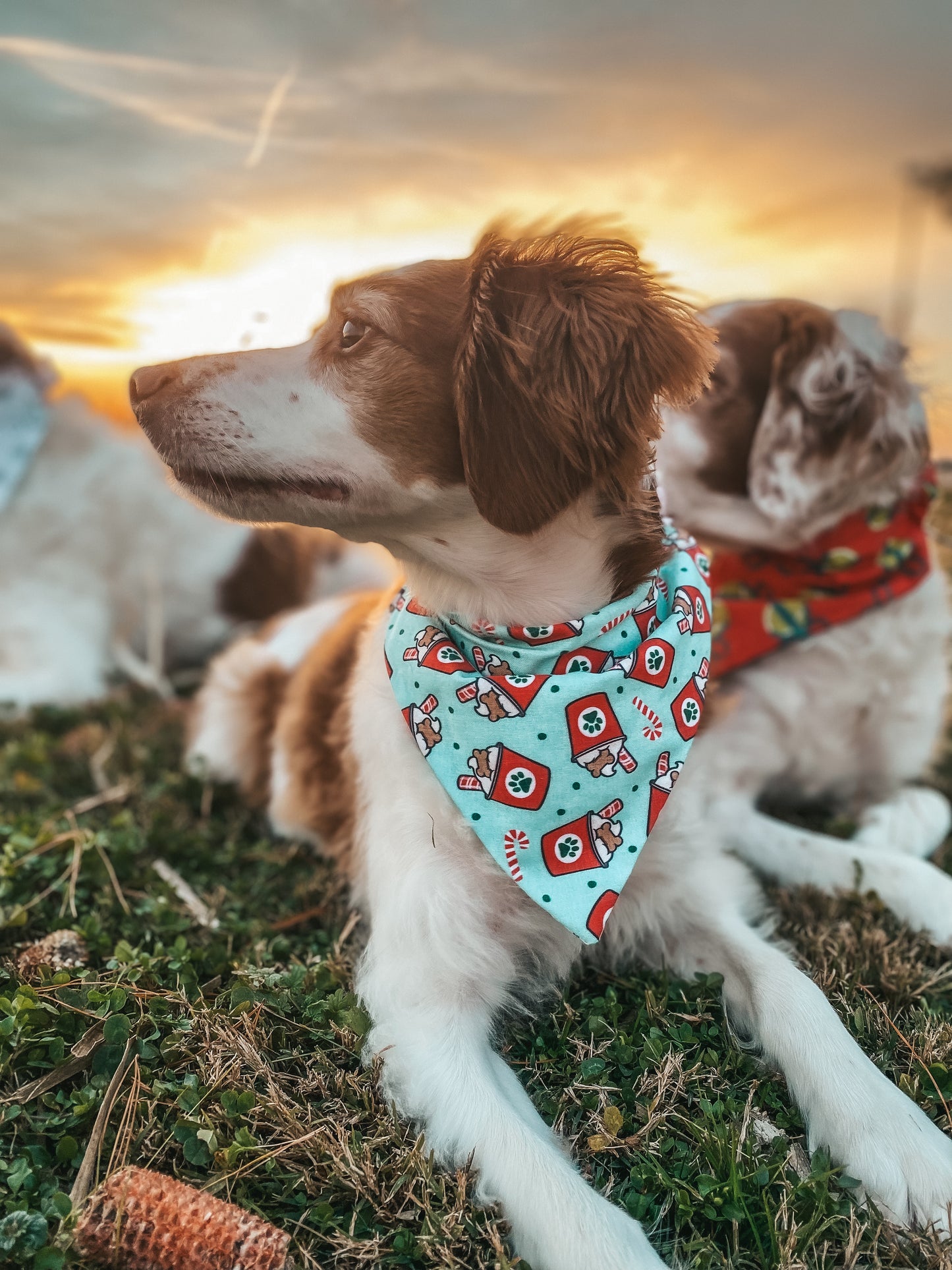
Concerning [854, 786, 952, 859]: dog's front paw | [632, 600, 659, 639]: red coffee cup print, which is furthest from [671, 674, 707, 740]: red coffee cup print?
[854, 786, 952, 859]: dog's front paw

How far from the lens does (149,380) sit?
1.77m

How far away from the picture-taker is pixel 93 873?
2367mm

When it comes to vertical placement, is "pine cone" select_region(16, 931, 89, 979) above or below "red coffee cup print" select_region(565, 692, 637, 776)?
below

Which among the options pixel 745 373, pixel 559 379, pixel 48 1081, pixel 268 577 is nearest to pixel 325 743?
pixel 48 1081

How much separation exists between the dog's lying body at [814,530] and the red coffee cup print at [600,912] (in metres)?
0.78

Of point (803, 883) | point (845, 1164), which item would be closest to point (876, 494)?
point (803, 883)

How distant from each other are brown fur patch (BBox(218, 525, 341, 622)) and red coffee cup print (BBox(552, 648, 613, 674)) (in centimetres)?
311

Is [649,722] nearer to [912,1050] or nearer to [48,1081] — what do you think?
[912,1050]

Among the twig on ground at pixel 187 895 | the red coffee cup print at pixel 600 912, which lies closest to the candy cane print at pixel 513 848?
the red coffee cup print at pixel 600 912

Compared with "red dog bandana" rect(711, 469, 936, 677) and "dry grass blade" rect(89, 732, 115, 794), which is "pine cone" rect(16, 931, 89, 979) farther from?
"red dog bandana" rect(711, 469, 936, 677)

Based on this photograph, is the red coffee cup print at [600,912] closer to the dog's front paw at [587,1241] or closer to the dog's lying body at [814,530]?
the dog's front paw at [587,1241]

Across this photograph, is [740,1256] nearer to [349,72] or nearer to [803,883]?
[803,883]

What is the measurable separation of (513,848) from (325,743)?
2.71ft

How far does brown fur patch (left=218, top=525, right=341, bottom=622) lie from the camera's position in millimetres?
4820
